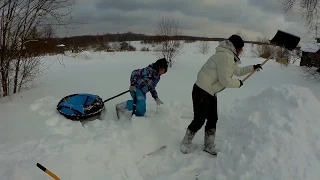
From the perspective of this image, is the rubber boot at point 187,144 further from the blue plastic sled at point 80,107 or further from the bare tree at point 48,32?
the bare tree at point 48,32

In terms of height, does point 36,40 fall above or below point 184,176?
above

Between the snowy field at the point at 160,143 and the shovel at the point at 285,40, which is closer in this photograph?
the snowy field at the point at 160,143

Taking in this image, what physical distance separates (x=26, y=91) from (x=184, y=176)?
415 cm

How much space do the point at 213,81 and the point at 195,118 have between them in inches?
21.7

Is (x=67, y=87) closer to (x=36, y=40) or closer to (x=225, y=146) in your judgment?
(x=36, y=40)

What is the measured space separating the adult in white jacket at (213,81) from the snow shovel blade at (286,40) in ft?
4.31

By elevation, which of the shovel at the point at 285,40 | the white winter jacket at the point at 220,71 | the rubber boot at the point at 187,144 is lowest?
the rubber boot at the point at 187,144

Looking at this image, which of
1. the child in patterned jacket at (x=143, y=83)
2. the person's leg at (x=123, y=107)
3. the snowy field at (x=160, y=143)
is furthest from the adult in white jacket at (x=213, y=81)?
the person's leg at (x=123, y=107)

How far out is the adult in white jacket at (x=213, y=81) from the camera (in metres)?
3.31

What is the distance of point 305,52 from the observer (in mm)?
15141

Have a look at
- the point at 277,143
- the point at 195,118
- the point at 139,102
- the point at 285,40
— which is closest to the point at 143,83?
the point at 139,102

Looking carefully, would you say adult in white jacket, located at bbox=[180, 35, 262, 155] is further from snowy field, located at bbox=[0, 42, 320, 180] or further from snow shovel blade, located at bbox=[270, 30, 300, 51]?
snow shovel blade, located at bbox=[270, 30, 300, 51]

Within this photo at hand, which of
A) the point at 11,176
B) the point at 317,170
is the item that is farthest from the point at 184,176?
the point at 11,176

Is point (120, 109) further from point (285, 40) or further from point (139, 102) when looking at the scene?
point (285, 40)
